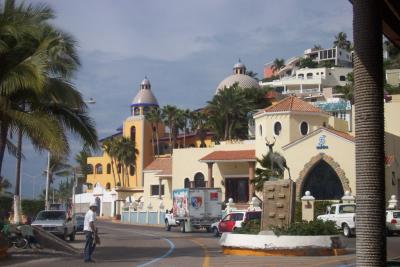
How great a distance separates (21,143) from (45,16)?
5.98 meters

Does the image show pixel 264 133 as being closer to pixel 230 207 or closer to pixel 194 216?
pixel 230 207

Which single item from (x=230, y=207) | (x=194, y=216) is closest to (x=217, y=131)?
(x=230, y=207)

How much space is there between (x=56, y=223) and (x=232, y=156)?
102ft

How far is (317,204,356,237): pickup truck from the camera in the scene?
34.0m

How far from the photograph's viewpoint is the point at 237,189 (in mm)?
62875

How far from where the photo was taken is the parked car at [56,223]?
32250mm

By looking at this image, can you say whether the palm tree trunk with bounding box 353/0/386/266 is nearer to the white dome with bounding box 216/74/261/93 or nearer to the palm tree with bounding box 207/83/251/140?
the palm tree with bounding box 207/83/251/140

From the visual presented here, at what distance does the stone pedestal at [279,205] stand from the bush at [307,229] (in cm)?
41

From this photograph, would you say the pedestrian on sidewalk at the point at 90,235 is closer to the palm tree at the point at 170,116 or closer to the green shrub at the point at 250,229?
the green shrub at the point at 250,229

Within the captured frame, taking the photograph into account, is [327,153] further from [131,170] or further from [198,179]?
[131,170]

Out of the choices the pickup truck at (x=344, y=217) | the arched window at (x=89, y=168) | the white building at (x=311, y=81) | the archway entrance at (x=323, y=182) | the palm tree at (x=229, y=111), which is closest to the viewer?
the pickup truck at (x=344, y=217)

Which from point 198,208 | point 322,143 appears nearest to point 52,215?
point 198,208

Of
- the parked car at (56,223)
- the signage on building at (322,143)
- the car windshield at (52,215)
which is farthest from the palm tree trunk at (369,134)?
the signage on building at (322,143)

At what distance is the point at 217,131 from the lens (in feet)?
266
